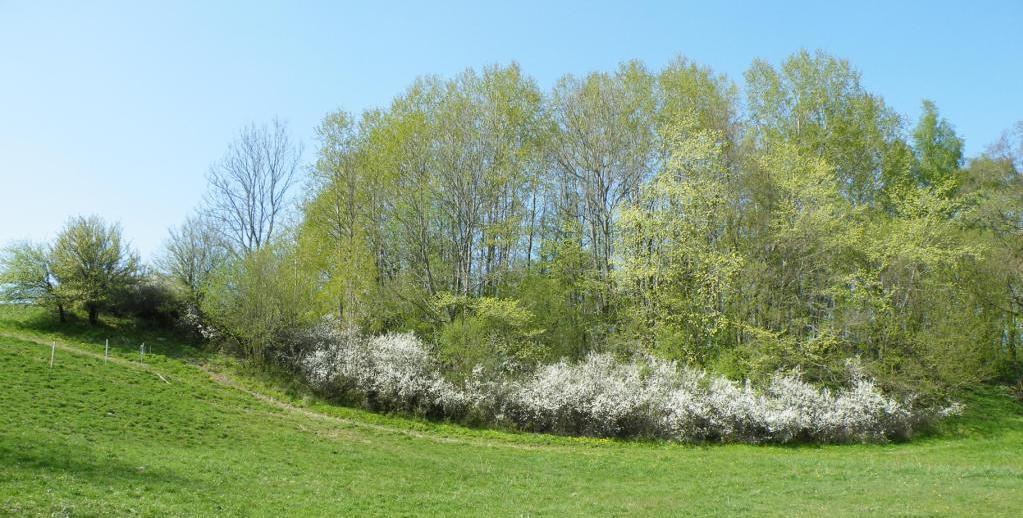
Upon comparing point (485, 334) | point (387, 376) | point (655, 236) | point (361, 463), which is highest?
point (655, 236)

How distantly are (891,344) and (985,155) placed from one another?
16.9 m

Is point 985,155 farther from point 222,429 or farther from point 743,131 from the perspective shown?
point 222,429

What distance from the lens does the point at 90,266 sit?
111 feet

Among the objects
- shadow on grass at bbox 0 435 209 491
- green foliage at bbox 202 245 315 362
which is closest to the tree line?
green foliage at bbox 202 245 315 362

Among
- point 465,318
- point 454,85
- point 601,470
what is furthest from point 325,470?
point 454,85

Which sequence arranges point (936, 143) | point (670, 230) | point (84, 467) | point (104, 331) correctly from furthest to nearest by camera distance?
point (936, 143)
point (104, 331)
point (670, 230)
point (84, 467)

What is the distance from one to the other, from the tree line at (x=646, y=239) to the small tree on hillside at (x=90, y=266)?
673 millimetres

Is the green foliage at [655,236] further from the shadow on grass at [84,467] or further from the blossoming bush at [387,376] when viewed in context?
the shadow on grass at [84,467]

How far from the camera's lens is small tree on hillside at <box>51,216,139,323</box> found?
32.8 metres

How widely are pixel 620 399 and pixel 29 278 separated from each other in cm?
3051

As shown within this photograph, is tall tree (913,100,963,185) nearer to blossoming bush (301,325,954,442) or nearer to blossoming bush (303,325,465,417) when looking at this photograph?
blossoming bush (301,325,954,442)

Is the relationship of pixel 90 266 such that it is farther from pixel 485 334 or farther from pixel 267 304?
pixel 485 334

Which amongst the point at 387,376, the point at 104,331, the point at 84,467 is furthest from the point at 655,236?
the point at 104,331

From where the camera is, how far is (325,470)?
16.3 m
